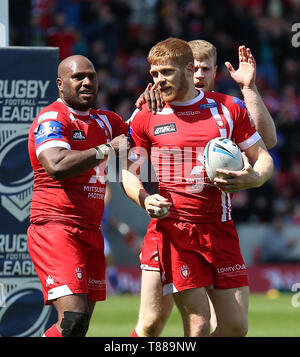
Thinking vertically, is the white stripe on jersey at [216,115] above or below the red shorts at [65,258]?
above

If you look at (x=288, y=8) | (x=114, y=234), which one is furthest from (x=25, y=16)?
(x=288, y=8)

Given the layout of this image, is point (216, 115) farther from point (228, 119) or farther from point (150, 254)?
point (150, 254)

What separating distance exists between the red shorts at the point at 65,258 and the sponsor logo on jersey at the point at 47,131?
68 centimetres

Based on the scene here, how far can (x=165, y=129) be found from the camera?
22.4 ft

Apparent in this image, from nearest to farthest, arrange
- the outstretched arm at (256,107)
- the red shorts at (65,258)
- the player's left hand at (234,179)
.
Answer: the player's left hand at (234,179)
the red shorts at (65,258)
the outstretched arm at (256,107)

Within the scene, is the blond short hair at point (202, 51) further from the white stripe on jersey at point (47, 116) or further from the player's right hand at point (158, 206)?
the player's right hand at point (158, 206)

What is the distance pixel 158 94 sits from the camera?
274 inches

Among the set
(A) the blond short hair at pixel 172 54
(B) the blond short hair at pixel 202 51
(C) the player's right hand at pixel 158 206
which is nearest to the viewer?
(C) the player's right hand at pixel 158 206

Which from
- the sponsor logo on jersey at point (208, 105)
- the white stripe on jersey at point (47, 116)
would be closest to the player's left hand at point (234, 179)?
the sponsor logo on jersey at point (208, 105)

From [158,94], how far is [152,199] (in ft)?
3.46

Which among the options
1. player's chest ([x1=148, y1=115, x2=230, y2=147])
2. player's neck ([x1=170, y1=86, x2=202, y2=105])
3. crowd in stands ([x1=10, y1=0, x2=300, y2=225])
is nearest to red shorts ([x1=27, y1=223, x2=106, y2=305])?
player's chest ([x1=148, y1=115, x2=230, y2=147])

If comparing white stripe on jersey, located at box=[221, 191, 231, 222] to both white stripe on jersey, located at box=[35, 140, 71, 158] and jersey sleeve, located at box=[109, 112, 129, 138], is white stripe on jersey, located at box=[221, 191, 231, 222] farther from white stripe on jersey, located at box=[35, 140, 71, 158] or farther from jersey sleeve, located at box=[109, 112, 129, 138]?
white stripe on jersey, located at box=[35, 140, 71, 158]

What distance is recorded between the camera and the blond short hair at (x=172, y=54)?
6.75m

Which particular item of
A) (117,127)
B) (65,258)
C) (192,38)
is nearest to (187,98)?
(117,127)
